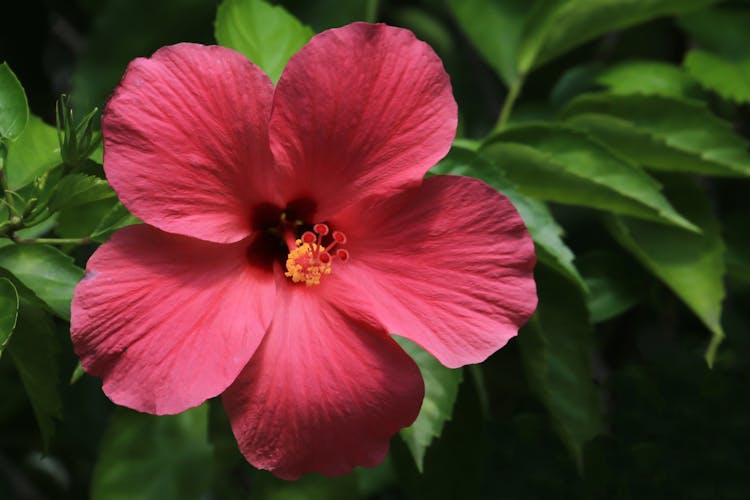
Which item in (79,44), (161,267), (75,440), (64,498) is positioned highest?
(161,267)

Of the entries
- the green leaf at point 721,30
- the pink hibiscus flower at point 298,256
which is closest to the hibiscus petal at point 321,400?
the pink hibiscus flower at point 298,256

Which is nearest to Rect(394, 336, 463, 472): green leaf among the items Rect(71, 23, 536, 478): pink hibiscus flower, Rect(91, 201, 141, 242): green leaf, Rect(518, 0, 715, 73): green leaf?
Rect(71, 23, 536, 478): pink hibiscus flower

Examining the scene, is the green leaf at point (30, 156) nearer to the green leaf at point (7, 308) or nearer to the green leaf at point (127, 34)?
the green leaf at point (7, 308)

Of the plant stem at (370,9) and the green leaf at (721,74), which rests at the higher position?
the plant stem at (370,9)

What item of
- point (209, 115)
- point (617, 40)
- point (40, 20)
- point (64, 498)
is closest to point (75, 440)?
point (64, 498)

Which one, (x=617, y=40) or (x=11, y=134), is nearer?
(x=11, y=134)

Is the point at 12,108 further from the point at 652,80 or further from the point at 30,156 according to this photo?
the point at 652,80

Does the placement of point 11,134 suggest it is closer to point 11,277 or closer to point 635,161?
point 11,277
